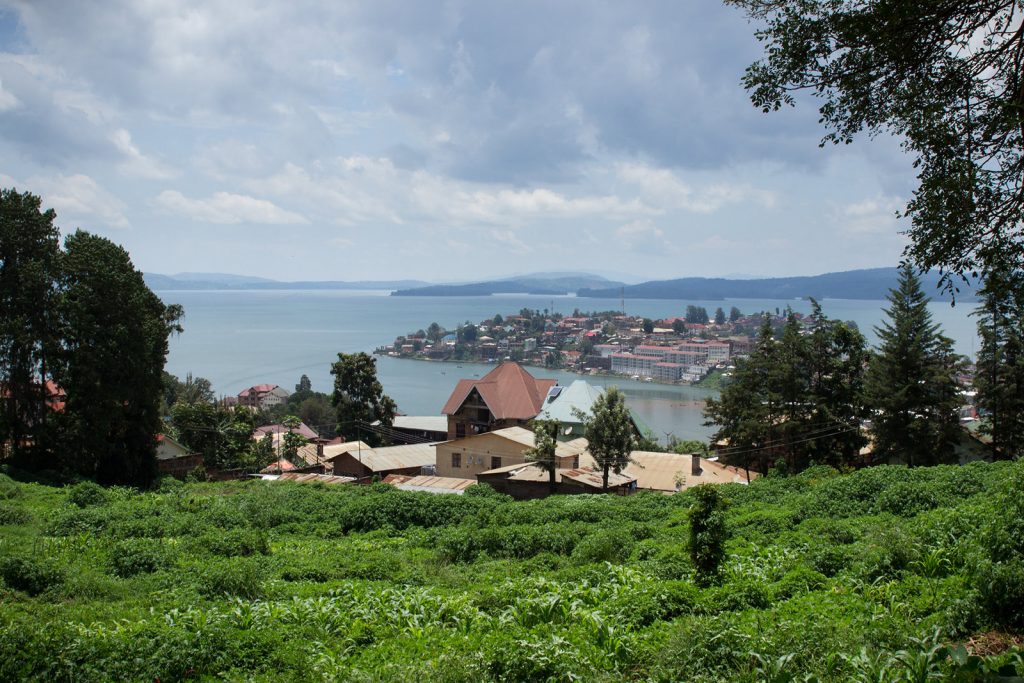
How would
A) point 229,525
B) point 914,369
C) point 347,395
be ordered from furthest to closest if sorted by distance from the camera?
point 347,395 → point 914,369 → point 229,525

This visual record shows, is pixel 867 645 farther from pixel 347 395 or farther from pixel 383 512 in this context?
pixel 347 395

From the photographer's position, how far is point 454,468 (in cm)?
2869

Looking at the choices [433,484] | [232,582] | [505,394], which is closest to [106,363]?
[433,484]

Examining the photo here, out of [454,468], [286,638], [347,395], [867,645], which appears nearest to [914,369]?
[454,468]

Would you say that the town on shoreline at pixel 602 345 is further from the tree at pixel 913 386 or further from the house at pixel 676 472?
the tree at pixel 913 386

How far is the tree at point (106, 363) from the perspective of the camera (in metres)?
20.4

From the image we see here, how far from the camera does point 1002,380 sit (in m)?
23.6

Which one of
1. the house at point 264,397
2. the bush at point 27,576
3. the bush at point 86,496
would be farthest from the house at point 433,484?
the house at point 264,397

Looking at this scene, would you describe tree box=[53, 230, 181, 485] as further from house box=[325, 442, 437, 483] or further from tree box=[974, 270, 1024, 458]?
tree box=[974, 270, 1024, 458]

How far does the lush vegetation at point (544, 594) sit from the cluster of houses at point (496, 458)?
8420 millimetres

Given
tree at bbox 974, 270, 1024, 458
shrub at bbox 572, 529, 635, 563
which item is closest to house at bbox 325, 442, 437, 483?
shrub at bbox 572, 529, 635, 563

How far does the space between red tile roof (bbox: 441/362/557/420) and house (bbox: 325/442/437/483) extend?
20.9 ft

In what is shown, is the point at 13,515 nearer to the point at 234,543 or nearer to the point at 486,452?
the point at 234,543

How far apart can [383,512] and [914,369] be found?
68.2 feet
